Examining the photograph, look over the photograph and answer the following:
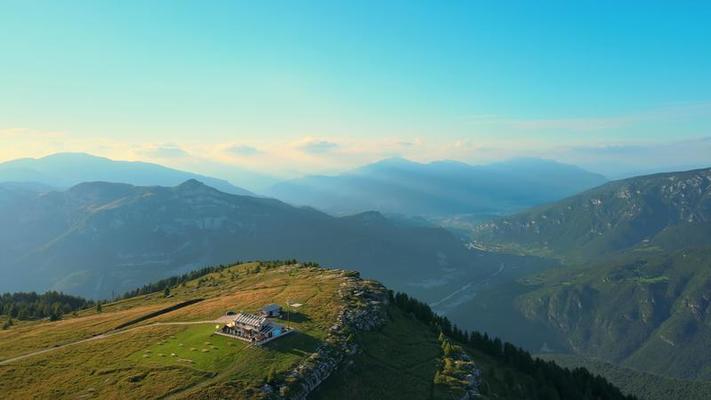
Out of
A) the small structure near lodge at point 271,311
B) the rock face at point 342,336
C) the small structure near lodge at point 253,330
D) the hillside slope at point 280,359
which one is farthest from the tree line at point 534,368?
the small structure near lodge at point 253,330

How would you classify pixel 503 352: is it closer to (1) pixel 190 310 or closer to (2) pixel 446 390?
(2) pixel 446 390

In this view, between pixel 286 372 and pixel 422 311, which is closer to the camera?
pixel 286 372

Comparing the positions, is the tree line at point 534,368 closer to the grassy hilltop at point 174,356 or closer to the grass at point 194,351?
the grassy hilltop at point 174,356

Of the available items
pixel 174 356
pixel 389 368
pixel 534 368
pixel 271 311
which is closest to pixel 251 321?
pixel 174 356

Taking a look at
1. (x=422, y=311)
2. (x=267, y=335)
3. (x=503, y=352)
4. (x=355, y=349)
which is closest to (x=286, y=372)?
(x=267, y=335)

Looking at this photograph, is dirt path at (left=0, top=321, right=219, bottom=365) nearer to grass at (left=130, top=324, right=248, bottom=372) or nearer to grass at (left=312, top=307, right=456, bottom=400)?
grass at (left=130, top=324, right=248, bottom=372)

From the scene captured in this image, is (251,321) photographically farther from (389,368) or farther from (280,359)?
(389,368)

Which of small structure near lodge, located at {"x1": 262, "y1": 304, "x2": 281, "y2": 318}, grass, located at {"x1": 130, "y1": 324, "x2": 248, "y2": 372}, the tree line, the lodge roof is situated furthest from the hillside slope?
the lodge roof
